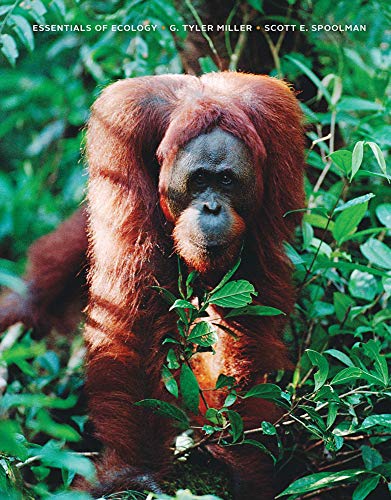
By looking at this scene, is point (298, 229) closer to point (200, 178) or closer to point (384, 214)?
point (384, 214)

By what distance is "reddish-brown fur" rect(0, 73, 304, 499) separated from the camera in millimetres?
2488

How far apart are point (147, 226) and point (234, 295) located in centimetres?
54

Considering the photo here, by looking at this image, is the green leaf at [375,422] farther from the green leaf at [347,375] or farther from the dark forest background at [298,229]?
the green leaf at [347,375]

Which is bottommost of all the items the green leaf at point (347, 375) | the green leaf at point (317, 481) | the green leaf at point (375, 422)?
the green leaf at point (317, 481)

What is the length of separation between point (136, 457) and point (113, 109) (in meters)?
1.28

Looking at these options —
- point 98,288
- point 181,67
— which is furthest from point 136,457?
point 181,67

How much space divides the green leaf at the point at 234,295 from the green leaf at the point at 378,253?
86 cm

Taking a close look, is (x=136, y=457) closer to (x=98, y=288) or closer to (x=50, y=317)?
(x=98, y=288)

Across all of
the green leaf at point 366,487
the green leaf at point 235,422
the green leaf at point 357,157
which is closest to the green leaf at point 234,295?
the green leaf at point 235,422

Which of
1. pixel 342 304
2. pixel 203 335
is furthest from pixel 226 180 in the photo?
pixel 342 304

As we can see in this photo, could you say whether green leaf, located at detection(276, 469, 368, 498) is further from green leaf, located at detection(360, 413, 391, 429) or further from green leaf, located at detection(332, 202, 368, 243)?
green leaf, located at detection(332, 202, 368, 243)

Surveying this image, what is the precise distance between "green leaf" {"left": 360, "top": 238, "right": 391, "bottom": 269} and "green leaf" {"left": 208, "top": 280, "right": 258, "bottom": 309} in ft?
2.83

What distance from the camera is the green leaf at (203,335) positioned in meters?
2.18

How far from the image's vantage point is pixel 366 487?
87.4 inches
